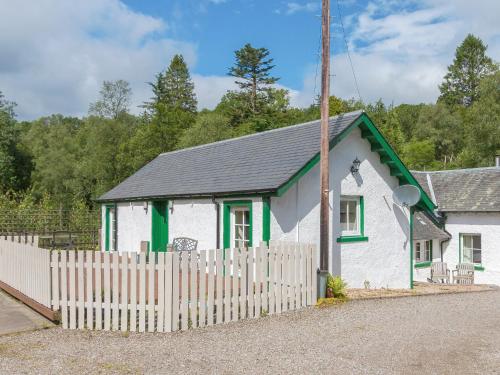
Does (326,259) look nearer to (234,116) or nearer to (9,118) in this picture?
(234,116)

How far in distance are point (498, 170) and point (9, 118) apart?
50.5 m

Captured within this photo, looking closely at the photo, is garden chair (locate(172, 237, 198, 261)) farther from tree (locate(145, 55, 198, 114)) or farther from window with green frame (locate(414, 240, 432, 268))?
tree (locate(145, 55, 198, 114))

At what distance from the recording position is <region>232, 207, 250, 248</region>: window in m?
13.0

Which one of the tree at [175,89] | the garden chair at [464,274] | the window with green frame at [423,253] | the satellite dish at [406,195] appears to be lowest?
the garden chair at [464,274]

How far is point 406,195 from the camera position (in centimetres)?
1434

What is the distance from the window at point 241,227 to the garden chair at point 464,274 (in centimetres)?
1258

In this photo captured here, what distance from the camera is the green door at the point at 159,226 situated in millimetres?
16922

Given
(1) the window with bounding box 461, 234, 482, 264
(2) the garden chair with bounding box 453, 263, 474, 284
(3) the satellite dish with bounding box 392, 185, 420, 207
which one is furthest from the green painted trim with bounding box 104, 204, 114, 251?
(1) the window with bounding box 461, 234, 482, 264

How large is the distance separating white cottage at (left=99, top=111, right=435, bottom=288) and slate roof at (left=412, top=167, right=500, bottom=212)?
7.06 meters

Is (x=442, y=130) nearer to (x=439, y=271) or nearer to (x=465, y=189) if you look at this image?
(x=465, y=189)

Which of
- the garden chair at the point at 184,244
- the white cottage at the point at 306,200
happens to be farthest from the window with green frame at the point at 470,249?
the garden chair at the point at 184,244

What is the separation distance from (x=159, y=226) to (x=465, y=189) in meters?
15.2

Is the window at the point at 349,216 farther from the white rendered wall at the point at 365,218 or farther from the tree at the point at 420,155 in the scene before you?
the tree at the point at 420,155

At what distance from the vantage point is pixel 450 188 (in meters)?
24.2
